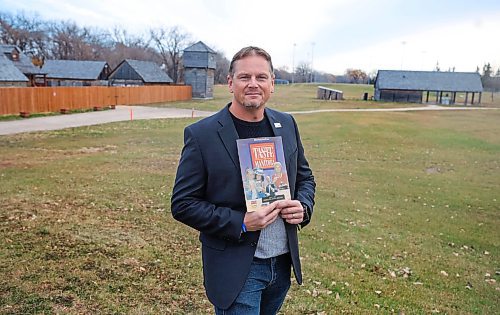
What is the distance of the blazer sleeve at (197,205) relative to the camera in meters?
2.30

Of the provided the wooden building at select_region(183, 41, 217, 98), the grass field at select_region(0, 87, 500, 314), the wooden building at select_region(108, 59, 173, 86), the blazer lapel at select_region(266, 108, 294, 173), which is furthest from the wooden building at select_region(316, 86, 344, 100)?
the blazer lapel at select_region(266, 108, 294, 173)

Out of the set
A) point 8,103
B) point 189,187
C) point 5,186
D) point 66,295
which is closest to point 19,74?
point 8,103

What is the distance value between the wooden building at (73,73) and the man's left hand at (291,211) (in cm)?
5829

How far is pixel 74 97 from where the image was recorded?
1416 inches

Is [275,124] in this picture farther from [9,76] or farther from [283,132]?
[9,76]

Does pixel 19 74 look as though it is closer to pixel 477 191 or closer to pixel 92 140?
pixel 92 140

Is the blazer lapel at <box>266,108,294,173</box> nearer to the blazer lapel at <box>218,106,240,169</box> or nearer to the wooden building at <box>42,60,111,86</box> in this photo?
the blazer lapel at <box>218,106,240,169</box>

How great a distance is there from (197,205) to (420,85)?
63953 millimetres

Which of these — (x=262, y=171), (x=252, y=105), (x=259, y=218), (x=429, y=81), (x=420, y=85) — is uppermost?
(x=429, y=81)

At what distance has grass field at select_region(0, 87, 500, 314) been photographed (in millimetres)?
4770

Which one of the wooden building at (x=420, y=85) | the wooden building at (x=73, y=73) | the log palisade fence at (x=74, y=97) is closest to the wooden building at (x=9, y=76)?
the log palisade fence at (x=74, y=97)

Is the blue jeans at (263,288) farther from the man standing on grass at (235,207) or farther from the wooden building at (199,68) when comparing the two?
the wooden building at (199,68)

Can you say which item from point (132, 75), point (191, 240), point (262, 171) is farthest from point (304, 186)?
point (132, 75)

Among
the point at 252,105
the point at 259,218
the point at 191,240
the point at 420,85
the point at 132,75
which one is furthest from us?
the point at 420,85
